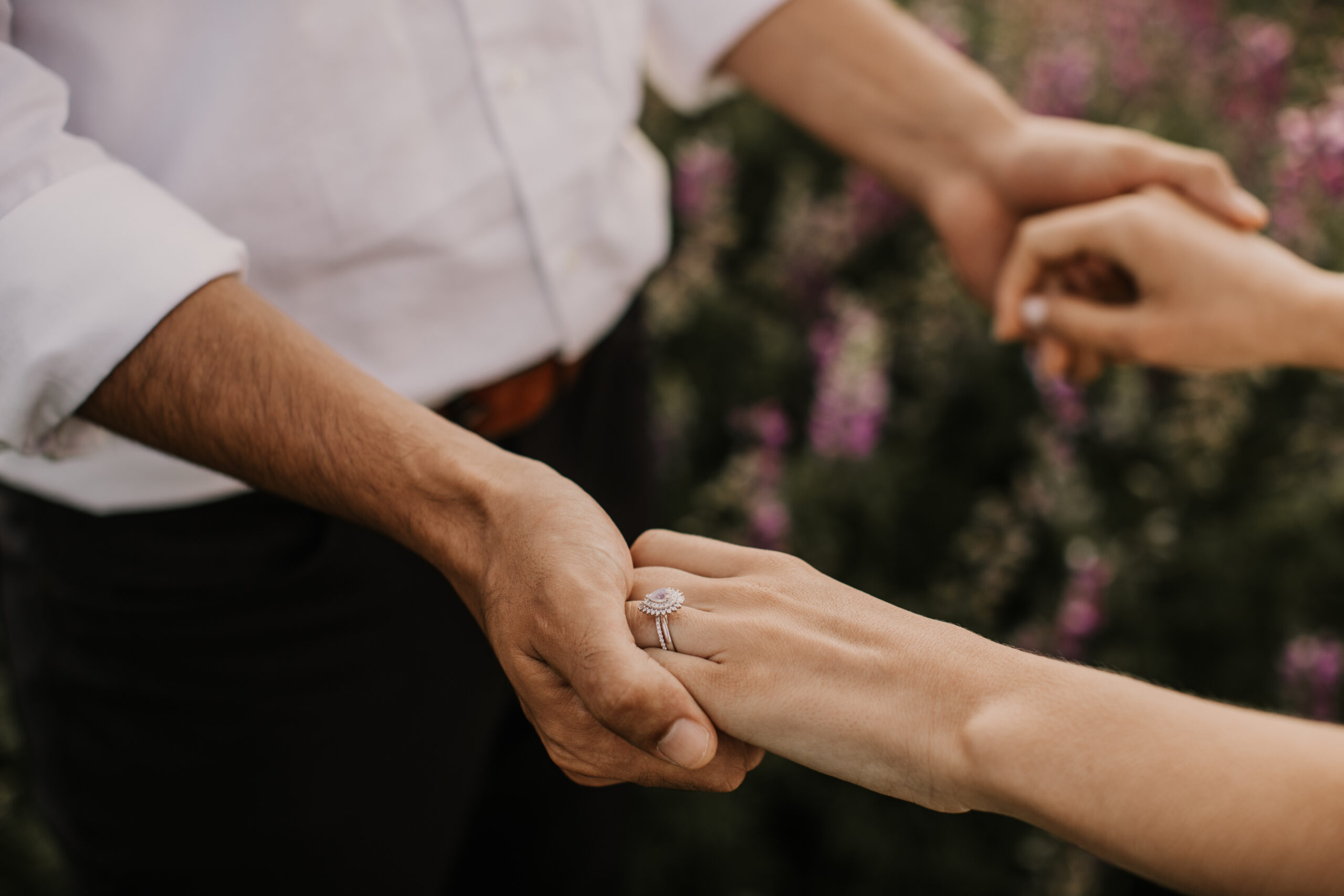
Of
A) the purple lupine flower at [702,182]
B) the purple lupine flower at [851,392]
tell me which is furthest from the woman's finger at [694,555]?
the purple lupine flower at [702,182]

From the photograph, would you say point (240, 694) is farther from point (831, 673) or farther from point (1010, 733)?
point (1010, 733)

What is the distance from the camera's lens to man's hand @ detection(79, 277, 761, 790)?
34.5 inches

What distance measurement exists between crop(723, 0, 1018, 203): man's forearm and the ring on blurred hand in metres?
1.10

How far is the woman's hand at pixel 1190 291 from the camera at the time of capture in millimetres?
1400

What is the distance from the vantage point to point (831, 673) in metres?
0.86

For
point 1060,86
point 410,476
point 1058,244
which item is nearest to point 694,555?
point 410,476

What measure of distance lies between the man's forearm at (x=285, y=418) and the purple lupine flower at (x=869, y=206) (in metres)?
1.82

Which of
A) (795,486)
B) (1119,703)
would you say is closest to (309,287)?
(1119,703)

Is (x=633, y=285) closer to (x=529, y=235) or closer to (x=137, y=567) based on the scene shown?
(x=529, y=235)

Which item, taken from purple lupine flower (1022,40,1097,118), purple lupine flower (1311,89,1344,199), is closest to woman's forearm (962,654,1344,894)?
purple lupine flower (1311,89,1344,199)

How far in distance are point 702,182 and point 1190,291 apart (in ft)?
4.22

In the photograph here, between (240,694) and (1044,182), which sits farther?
(1044,182)

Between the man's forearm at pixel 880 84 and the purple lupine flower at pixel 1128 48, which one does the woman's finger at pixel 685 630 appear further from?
the purple lupine flower at pixel 1128 48

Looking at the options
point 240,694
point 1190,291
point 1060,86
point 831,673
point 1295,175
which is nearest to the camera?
point 831,673
